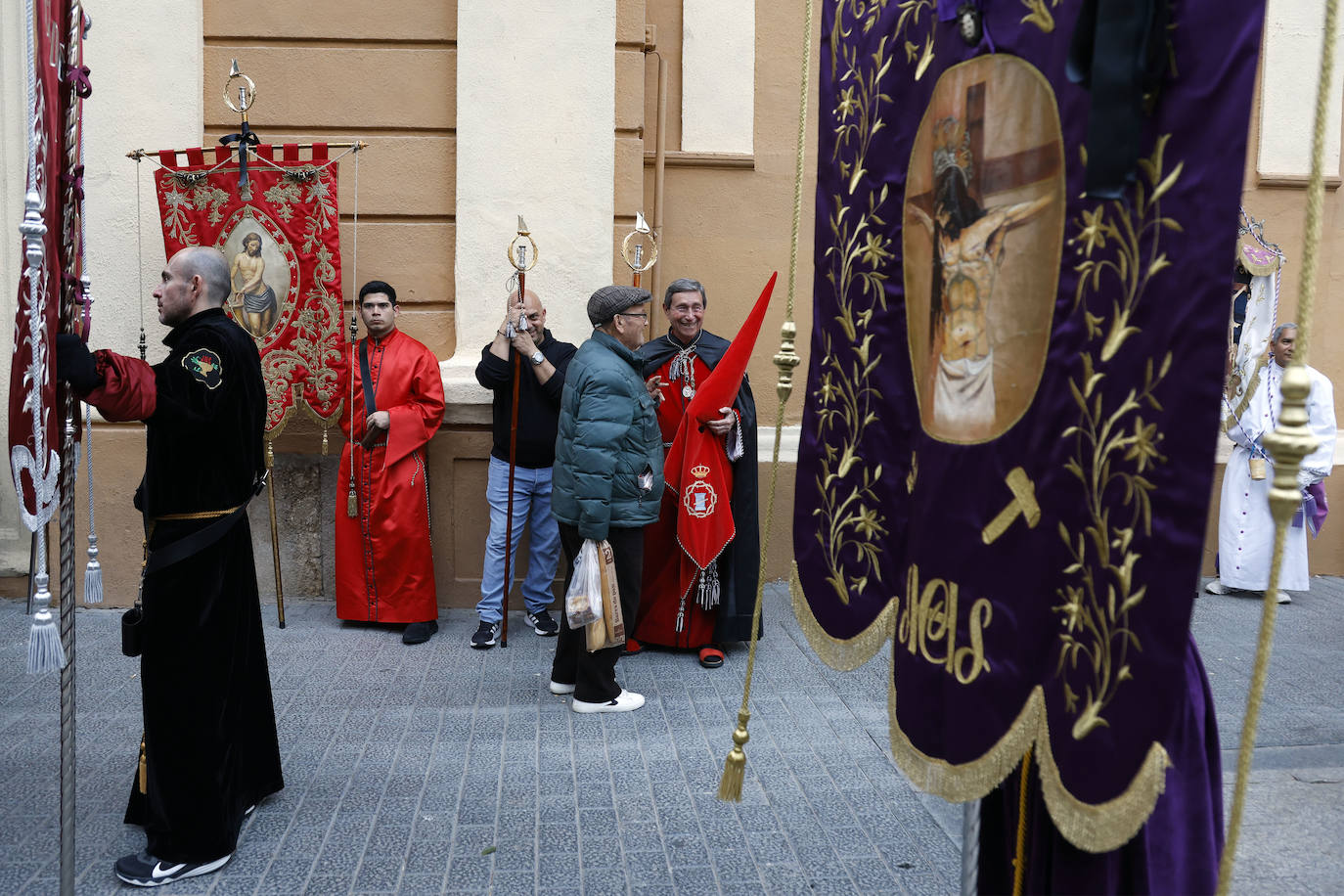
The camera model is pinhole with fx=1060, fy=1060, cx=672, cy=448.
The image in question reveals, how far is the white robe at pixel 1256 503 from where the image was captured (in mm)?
7113

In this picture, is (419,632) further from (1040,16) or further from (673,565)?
(1040,16)

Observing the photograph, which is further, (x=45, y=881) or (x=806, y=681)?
(x=806, y=681)

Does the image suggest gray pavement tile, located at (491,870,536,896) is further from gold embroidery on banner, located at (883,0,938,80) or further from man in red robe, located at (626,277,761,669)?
gold embroidery on banner, located at (883,0,938,80)

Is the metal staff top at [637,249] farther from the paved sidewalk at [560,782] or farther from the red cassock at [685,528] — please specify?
the paved sidewalk at [560,782]

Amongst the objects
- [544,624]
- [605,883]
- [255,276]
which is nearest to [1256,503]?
[544,624]

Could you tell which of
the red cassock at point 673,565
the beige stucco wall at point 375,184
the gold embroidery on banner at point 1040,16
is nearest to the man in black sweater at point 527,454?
the beige stucco wall at point 375,184

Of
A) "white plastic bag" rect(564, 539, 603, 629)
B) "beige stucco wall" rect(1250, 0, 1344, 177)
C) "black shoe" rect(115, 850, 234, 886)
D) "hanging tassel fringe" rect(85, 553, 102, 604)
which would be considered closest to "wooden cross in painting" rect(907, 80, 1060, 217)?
"hanging tassel fringe" rect(85, 553, 102, 604)

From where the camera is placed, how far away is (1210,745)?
196 centimetres

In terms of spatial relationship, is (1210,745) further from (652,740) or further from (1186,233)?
(652,740)

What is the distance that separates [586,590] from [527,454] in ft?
5.04

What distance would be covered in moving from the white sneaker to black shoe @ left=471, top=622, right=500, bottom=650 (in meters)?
1.06

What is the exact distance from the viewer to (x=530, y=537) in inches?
246

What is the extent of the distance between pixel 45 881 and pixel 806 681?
10.8 feet

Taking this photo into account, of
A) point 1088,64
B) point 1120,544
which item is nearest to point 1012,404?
point 1120,544
